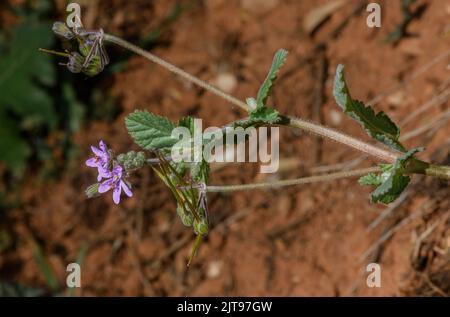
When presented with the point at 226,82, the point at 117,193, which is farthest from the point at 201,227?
the point at 226,82

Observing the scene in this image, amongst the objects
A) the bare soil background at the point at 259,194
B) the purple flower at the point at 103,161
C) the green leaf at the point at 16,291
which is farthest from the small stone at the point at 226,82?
the purple flower at the point at 103,161

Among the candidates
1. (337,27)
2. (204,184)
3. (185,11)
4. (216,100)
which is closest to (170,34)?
(185,11)

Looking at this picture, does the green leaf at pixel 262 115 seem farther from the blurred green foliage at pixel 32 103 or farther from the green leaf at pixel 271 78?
the blurred green foliage at pixel 32 103

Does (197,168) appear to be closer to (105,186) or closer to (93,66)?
(105,186)

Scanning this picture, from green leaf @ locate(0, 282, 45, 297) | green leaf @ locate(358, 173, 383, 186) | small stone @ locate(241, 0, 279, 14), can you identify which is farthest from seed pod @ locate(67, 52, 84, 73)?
small stone @ locate(241, 0, 279, 14)

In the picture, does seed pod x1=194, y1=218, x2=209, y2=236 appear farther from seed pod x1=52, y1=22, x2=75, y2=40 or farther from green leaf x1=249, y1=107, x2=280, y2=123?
seed pod x1=52, y1=22, x2=75, y2=40
